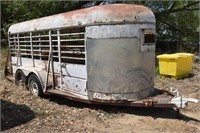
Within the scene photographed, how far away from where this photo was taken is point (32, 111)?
5887 millimetres

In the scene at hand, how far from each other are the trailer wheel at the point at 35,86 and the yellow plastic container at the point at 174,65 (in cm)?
437

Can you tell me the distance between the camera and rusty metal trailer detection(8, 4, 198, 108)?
5.34 m

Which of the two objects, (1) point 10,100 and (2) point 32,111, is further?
(1) point 10,100

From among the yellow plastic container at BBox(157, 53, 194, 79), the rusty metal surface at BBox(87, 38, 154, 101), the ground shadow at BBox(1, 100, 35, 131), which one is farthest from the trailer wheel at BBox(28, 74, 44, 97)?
the yellow plastic container at BBox(157, 53, 194, 79)

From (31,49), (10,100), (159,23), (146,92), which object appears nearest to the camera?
(146,92)

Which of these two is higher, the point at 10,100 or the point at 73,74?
the point at 73,74

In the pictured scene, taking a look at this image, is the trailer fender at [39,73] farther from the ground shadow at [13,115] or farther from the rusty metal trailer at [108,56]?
the ground shadow at [13,115]

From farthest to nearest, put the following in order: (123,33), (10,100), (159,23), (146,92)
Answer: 1. (159,23)
2. (10,100)
3. (146,92)
4. (123,33)

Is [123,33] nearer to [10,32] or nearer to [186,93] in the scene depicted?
[186,93]

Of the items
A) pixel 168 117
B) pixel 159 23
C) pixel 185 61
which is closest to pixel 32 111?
pixel 168 117

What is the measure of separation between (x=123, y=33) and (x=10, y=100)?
11.1 feet

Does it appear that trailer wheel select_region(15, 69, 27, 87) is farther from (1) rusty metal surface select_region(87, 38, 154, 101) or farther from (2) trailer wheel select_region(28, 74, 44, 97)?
(1) rusty metal surface select_region(87, 38, 154, 101)

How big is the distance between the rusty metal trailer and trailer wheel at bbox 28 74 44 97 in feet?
1.70

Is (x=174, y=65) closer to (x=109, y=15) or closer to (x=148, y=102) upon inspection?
(x=148, y=102)
